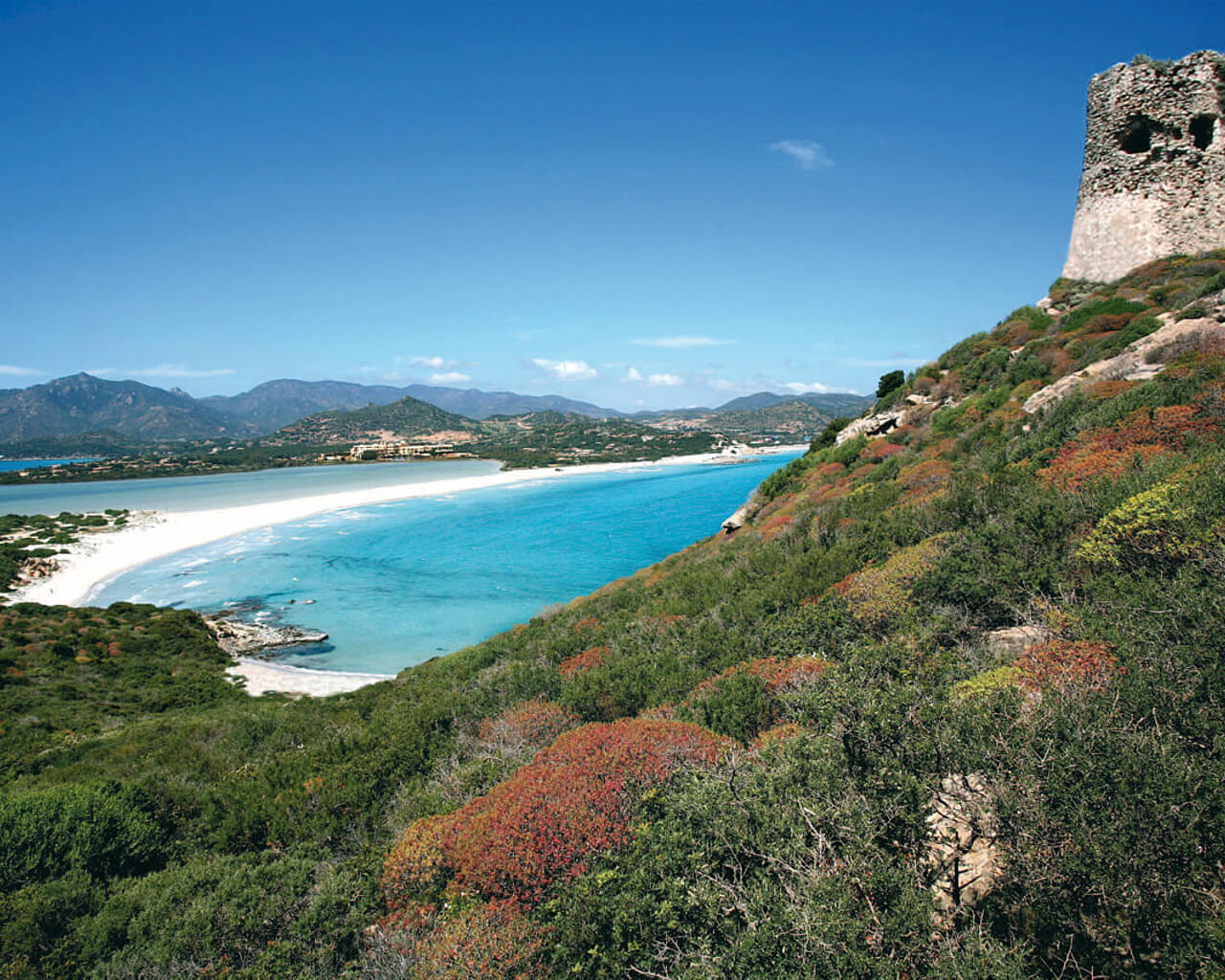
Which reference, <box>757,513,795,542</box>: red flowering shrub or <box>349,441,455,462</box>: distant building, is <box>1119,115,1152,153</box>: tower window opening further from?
<box>349,441,455,462</box>: distant building

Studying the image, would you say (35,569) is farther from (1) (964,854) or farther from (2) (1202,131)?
(2) (1202,131)

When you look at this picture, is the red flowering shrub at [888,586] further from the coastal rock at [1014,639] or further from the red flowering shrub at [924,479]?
the red flowering shrub at [924,479]

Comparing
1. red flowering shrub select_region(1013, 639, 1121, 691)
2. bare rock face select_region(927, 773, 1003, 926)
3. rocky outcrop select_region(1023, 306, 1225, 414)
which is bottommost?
bare rock face select_region(927, 773, 1003, 926)

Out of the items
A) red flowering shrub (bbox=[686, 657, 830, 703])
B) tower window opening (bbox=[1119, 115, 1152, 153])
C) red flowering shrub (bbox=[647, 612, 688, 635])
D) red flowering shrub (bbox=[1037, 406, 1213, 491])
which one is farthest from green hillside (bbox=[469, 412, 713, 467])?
red flowering shrub (bbox=[686, 657, 830, 703])

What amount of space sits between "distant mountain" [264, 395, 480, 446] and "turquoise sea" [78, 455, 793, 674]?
108950 millimetres

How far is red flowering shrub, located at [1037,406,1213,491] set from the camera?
296 inches

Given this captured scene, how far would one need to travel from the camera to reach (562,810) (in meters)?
4.62

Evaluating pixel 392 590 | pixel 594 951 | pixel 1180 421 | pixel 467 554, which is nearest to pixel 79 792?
pixel 594 951

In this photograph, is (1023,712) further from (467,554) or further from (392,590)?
(467,554)

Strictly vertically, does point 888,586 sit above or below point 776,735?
above

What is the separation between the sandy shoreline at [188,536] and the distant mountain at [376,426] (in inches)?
3801

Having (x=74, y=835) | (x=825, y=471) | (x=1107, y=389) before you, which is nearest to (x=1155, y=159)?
(x=1107, y=389)

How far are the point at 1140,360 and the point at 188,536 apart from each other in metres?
56.0

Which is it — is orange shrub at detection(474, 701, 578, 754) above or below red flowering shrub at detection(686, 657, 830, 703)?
below
